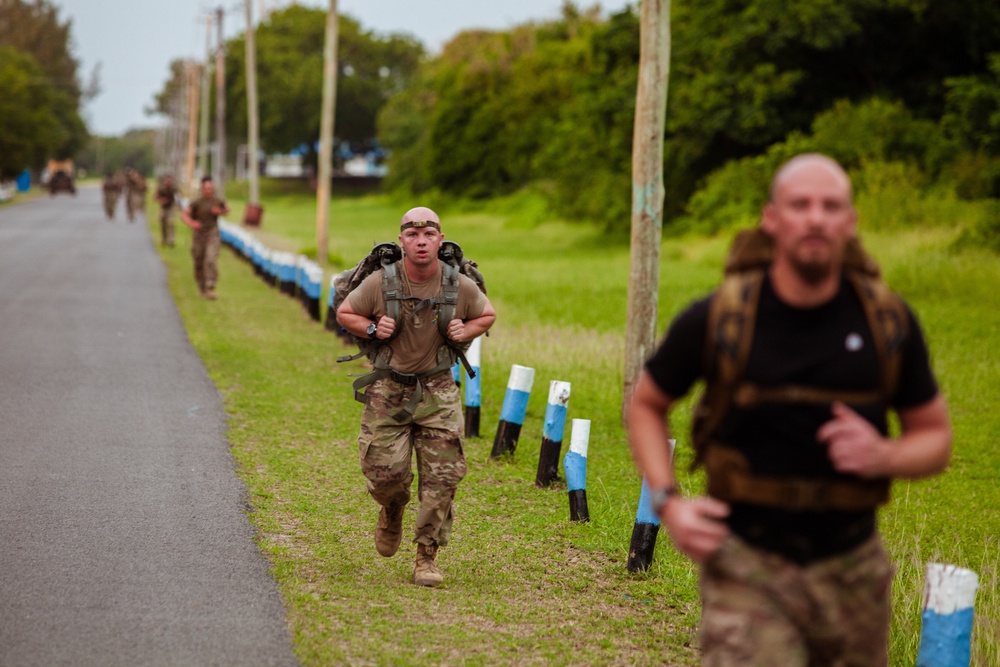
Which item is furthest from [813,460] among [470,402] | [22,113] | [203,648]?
[22,113]

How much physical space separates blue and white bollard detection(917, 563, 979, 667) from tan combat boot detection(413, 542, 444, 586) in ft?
9.18

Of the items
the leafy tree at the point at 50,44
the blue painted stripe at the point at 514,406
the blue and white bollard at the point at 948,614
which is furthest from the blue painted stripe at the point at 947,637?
the leafy tree at the point at 50,44

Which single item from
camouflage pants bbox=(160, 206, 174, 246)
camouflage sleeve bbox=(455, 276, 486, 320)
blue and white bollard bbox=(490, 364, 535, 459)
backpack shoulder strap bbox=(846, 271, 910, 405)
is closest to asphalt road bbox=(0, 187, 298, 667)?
camouflage sleeve bbox=(455, 276, 486, 320)

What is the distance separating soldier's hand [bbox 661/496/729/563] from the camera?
329 centimetres

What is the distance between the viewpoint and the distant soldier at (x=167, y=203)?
30984 mm

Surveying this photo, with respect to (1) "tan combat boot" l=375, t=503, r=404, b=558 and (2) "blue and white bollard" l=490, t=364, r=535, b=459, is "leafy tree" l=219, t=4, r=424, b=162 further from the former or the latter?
(1) "tan combat boot" l=375, t=503, r=404, b=558

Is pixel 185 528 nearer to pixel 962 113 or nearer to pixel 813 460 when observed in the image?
pixel 813 460

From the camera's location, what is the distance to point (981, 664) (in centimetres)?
535

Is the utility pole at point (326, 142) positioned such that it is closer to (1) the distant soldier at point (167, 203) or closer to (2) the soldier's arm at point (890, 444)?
(1) the distant soldier at point (167, 203)

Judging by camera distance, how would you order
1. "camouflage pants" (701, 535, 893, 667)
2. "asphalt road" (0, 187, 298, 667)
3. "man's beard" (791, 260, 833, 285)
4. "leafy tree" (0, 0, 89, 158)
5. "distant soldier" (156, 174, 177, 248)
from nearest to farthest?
1. "man's beard" (791, 260, 833, 285)
2. "camouflage pants" (701, 535, 893, 667)
3. "asphalt road" (0, 187, 298, 667)
4. "distant soldier" (156, 174, 177, 248)
5. "leafy tree" (0, 0, 89, 158)

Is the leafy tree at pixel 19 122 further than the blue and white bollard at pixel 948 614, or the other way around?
the leafy tree at pixel 19 122

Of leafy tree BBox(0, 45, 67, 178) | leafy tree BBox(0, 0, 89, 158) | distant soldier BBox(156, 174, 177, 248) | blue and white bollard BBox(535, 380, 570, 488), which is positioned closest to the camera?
blue and white bollard BBox(535, 380, 570, 488)

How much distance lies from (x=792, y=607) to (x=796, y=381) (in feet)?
2.04

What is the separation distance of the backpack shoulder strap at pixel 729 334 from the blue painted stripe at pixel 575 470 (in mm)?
4517
